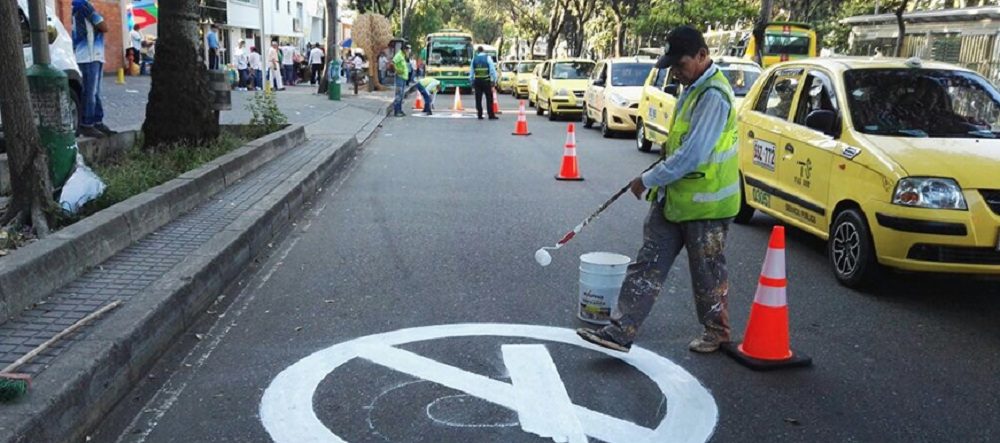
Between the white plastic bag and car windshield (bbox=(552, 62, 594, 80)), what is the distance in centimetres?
1753

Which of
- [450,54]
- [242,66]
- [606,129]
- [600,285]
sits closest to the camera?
[600,285]

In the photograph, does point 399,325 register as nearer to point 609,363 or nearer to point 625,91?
point 609,363

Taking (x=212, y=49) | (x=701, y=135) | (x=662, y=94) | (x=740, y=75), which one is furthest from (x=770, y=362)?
(x=212, y=49)

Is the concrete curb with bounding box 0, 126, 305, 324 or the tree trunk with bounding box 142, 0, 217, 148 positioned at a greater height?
the tree trunk with bounding box 142, 0, 217, 148

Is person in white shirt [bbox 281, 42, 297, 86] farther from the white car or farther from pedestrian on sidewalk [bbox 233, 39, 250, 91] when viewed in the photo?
the white car

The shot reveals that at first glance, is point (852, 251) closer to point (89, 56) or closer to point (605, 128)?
point (89, 56)

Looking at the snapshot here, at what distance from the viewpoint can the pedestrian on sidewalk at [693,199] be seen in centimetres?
439

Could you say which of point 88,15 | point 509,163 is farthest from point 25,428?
point 509,163

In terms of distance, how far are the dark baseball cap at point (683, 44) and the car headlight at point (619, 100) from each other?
40.4 ft

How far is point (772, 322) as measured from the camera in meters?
4.52

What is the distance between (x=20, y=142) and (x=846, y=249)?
5789mm

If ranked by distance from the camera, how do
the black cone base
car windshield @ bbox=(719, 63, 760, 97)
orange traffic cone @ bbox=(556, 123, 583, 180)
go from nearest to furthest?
the black cone base
orange traffic cone @ bbox=(556, 123, 583, 180)
car windshield @ bbox=(719, 63, 760, 97)

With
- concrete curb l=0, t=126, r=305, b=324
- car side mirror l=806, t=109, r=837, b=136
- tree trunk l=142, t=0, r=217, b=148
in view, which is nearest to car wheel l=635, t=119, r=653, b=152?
tree trunk l=142, t=0, r=217, b=148

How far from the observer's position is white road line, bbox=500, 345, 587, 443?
3713 millimetres
